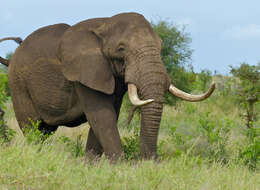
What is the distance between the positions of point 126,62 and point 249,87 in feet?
23.0

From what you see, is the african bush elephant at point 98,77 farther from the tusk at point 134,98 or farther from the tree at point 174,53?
the tree at point 174,53

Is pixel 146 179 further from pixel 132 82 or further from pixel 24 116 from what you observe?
pixel 24 116

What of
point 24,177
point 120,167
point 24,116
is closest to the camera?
point 24,177

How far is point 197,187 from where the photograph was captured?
4793 mm

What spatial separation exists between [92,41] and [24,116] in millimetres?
2383

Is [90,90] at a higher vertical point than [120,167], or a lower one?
higher

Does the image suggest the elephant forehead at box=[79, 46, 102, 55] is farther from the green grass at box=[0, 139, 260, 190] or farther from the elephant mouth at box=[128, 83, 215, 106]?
the green grass at box=[0, 139, 260, 190]

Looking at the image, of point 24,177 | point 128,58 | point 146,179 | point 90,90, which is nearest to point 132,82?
point 128,58

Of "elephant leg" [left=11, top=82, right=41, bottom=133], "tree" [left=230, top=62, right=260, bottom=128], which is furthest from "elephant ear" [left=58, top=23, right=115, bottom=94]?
"tree" [left=230, top=62, right=260, bottom=128]

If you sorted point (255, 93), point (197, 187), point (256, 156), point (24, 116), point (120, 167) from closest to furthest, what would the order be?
point (197, 187) < point (120, 167) < point (256, 156) < point (24, 116) < point (255, 93)

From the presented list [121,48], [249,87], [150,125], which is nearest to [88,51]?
[121,48]

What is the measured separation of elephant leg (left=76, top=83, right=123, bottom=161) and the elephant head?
234 mm

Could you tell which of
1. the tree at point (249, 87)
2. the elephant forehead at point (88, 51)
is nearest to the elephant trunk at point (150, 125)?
the elephant forehead at point (88, 51)

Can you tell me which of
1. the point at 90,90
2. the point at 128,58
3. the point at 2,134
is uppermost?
the point at 128,58
